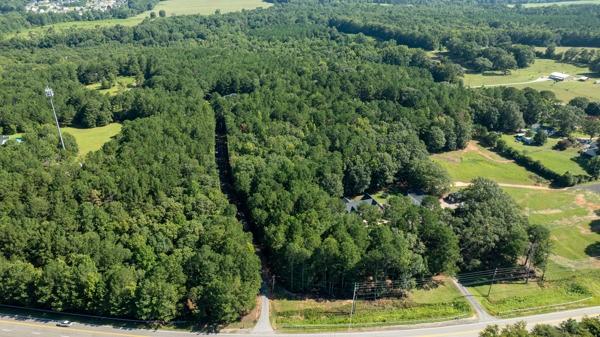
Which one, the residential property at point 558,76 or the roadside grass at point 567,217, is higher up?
the residential property at point 558,76

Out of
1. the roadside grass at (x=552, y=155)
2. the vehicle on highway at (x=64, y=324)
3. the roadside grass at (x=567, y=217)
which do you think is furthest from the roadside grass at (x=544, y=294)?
the vehicle on highway at (x=64, y=324)

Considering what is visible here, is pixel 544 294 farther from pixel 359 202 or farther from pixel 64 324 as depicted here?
pixel 64 324

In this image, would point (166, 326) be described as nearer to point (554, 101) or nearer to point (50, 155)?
point (50, 155)

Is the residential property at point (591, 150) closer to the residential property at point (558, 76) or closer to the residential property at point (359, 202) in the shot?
the residential property at point (359, 202)

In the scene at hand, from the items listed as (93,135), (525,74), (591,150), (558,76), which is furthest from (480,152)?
(93,135)


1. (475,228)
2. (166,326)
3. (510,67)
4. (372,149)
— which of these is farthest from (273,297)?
(510,67)

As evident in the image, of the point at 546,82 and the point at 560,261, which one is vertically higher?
the point at 546,82
